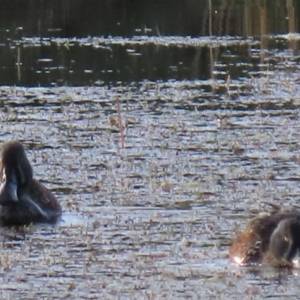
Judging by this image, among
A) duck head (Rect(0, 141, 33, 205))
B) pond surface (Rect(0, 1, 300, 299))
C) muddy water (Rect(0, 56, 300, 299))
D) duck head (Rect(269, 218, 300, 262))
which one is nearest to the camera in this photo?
muddy water (Rect(0, 56, 300, 299))

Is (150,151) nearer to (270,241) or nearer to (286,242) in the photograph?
(270,241)

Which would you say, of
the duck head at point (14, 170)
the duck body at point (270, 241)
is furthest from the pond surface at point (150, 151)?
the duck head at point (14, 170)

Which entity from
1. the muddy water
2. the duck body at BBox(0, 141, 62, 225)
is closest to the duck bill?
the duck body at BBox(0, 141, 62, 225)

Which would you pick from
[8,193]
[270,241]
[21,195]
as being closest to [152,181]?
[21,195]

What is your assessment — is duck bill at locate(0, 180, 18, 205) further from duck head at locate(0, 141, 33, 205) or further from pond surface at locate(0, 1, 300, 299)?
pond surface at locate(0, 1, 300, 299)

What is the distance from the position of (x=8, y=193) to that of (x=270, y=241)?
270cm

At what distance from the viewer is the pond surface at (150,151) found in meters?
8.69

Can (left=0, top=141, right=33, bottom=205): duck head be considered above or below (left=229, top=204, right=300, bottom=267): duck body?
above

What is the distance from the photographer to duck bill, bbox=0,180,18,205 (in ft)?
35.6

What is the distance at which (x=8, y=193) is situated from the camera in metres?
10.9

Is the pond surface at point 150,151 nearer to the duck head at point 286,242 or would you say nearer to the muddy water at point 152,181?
the muddy water at point 152,181

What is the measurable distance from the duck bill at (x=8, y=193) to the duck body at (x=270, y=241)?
2.34 m

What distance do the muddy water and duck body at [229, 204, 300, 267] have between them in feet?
0.43

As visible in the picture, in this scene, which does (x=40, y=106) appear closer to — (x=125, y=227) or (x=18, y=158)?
(x=18, y=158)
